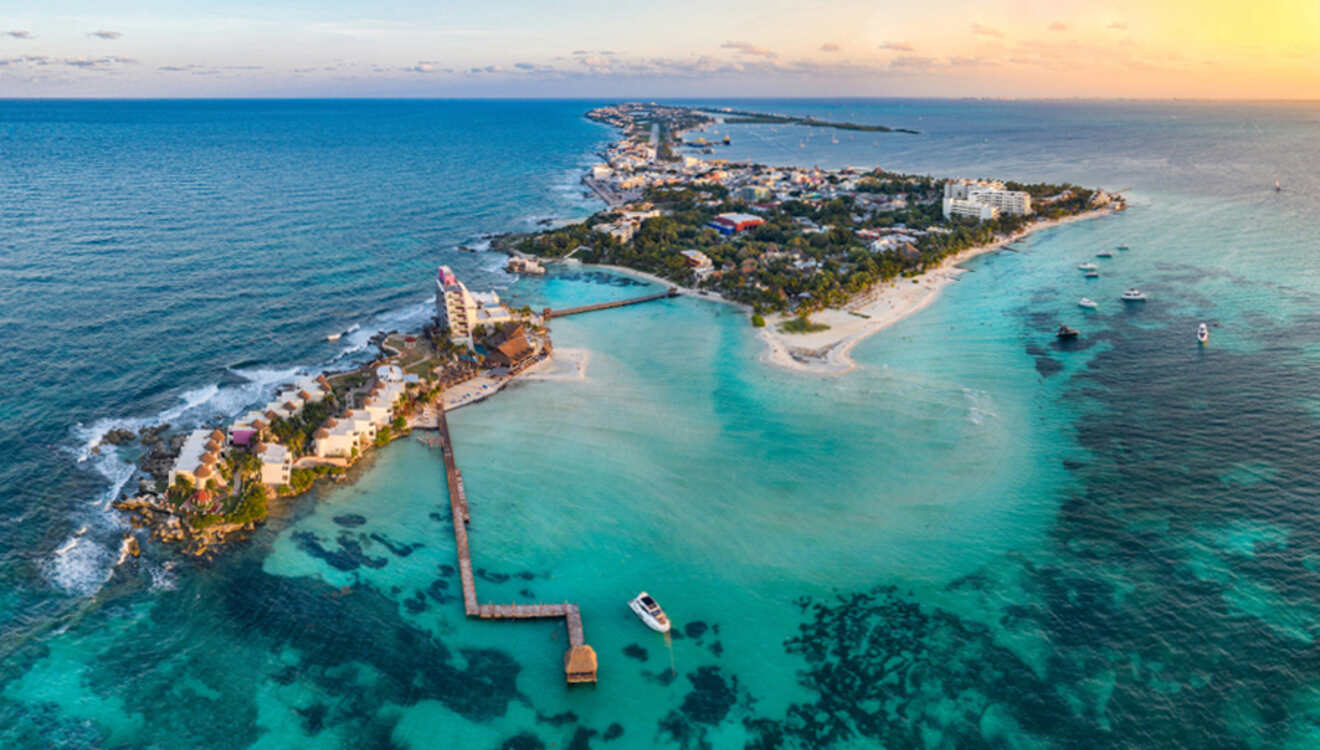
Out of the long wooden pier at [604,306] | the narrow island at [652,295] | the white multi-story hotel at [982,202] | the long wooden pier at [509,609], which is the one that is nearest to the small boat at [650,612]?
the long wooden pier at [509,609]

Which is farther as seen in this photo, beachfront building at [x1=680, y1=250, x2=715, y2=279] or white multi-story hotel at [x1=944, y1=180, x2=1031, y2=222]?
white multi-story hotel at [x1=944, y1=180, x2=1031, y2=222]

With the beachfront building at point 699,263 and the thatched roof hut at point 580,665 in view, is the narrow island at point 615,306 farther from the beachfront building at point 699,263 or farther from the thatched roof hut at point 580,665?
the beachfront building at point 699,263

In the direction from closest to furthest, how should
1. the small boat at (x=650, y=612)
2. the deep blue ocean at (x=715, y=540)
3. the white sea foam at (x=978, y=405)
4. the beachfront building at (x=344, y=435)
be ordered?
the deep blue ocean at (x=715, y=540)
the small boat at (x=650, y=612)
the beachfront building at (x=344, y=435)
the white sea foam at (x=978, y=405)

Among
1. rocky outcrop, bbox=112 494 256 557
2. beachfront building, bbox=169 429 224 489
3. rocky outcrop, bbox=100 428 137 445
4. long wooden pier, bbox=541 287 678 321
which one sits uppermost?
long wooden pier, bbox=541 287 678 321

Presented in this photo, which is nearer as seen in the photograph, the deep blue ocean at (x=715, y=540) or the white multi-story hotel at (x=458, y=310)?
the deep blue ocean at (x=715, y=540)

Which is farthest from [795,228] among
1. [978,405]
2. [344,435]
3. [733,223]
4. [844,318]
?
[344,435]

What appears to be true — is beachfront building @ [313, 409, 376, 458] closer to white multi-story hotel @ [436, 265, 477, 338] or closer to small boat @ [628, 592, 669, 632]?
white multi-story hotel @ [436, 265, 477, 338]

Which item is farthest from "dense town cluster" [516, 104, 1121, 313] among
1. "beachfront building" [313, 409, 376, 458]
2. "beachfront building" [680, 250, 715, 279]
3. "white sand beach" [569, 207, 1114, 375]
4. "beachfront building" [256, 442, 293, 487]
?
"beachfront building" [256, 442, 293, 487]
